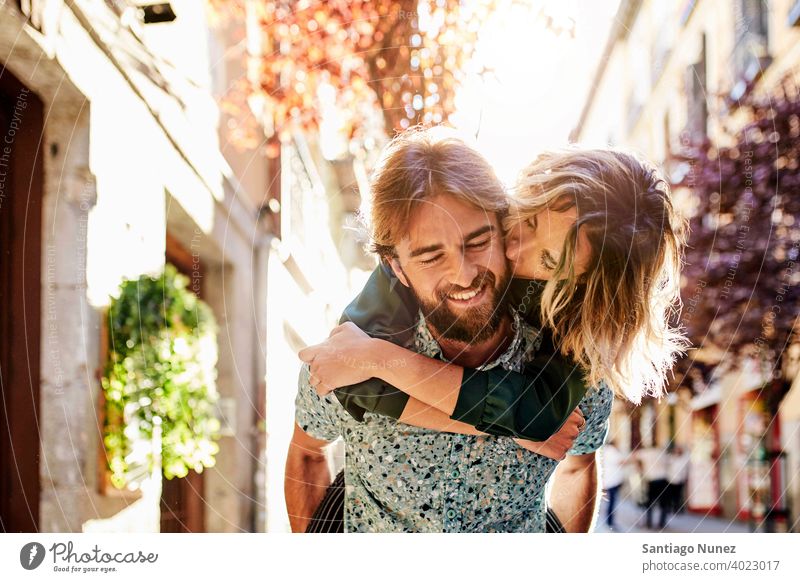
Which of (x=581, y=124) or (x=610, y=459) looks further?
(x=610, y=459)

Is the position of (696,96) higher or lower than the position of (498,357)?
higher

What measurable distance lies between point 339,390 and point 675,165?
1.94 meters

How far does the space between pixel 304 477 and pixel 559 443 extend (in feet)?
1.49

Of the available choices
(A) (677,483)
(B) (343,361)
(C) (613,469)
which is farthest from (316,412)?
(C) (613,469)

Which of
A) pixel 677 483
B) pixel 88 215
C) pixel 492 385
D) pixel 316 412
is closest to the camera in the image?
pixel 492 385

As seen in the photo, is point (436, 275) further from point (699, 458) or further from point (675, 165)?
point (699, 458)

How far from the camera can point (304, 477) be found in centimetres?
144

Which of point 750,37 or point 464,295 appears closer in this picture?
point 464,295

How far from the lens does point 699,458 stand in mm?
4516

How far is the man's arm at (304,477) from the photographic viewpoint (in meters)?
1.42

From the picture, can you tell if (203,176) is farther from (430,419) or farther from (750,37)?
(750,37)

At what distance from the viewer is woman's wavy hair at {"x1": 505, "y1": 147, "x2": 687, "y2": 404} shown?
4.15ft

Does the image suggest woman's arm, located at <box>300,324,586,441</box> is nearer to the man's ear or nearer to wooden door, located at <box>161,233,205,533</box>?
the man's ear
